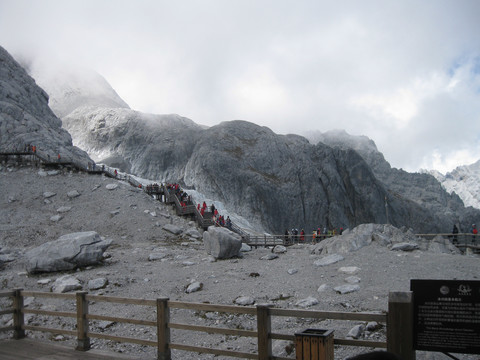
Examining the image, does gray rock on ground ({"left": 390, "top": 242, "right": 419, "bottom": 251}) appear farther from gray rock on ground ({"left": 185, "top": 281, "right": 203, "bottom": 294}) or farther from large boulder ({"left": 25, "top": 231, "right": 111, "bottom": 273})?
large boulder ({"left": 25, "top": 231, "right": 111, "bottom": 273})

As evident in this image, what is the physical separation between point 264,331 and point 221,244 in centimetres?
1755

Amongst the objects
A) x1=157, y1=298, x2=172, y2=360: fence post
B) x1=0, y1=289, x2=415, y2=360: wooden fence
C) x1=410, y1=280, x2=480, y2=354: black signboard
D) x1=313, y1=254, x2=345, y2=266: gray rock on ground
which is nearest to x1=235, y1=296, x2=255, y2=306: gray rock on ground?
x1=313, y1=254, x2=345, y2=266: gray rock on ground

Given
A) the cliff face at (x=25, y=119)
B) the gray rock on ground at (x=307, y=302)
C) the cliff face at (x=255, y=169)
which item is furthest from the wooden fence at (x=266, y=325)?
the cliff face at (x=255, y=169)

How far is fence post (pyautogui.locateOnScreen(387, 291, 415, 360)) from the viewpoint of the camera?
6074 mm

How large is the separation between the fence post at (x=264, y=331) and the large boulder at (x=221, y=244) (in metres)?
17.3

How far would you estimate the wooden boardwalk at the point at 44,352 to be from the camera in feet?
28.2

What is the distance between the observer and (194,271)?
2091 centimetres

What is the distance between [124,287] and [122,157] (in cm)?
8837

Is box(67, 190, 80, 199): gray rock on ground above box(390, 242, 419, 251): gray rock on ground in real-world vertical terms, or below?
above

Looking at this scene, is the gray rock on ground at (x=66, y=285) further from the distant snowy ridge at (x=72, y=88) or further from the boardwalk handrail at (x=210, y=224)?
the distant snowy ridge at (x=72, y=88)

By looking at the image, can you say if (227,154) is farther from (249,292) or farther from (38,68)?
(38,68)

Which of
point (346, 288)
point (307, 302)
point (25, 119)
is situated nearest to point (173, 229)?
point (346, 288)

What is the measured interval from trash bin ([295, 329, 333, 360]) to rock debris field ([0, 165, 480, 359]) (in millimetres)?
3986

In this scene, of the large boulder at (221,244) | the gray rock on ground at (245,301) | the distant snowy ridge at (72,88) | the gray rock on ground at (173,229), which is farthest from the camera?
the distant snowy ridge at (72,88)
